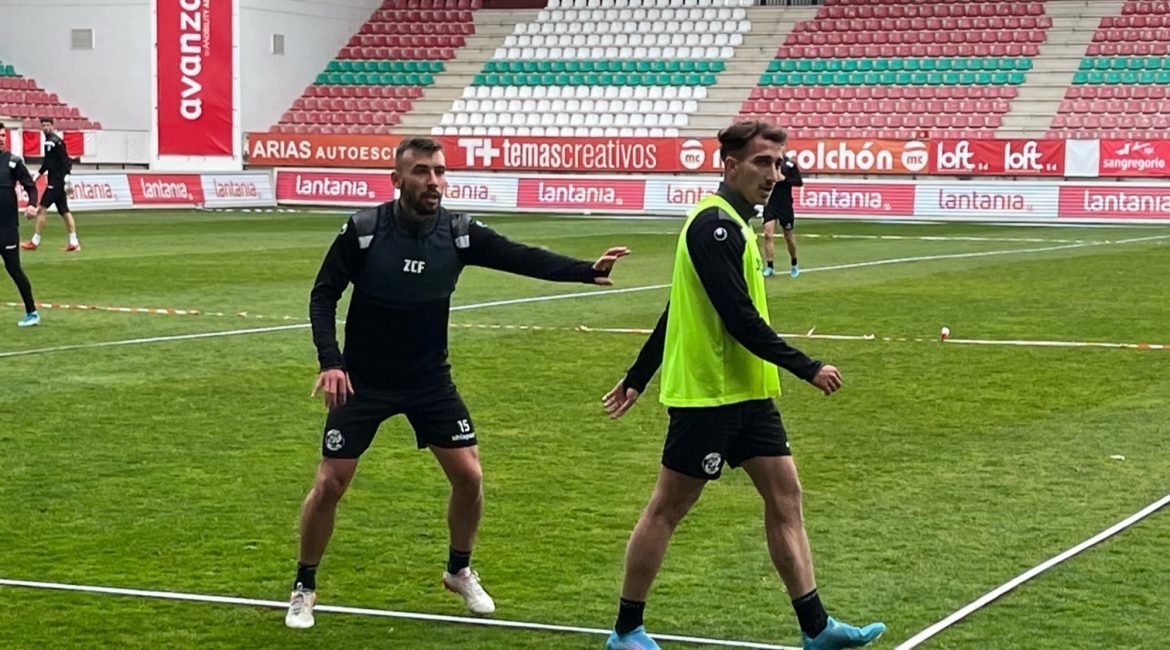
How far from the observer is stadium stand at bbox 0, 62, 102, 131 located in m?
48.4

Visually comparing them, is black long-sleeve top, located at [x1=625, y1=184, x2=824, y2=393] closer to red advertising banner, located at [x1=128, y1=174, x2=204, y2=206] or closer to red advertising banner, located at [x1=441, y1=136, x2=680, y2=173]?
red advertising banner, located at [x1=128, y1=174, x2=204, y2=206]

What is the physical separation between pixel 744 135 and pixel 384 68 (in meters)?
48.2

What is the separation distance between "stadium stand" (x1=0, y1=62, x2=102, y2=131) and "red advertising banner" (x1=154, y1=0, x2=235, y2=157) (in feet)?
21.6

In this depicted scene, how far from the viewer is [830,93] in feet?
157

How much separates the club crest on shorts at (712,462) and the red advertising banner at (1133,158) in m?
36.0

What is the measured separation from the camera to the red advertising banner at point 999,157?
4122 cm

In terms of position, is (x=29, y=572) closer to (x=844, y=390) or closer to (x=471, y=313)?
(x=844, y=390)

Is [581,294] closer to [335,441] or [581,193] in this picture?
[335,441]

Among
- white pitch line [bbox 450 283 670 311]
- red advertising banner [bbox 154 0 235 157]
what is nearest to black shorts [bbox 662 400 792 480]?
white pitch line [bbox 450 283 670 311]

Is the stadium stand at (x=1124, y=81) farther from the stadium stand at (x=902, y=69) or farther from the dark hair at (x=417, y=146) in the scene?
the dark hair at (x=417, y=146)

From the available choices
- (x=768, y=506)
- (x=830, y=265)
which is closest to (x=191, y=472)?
(x=768, y=506)

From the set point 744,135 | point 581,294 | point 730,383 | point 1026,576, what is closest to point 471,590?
point 730,383

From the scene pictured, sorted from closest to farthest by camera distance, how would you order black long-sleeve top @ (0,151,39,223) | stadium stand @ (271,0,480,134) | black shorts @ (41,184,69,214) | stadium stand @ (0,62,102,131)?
black long-sleeve top @ (0,151,39,223), black shorts @ (41,184,69,214), stadium stand @ (0,62,102,131), stadium stand @ (271,0,480,134)

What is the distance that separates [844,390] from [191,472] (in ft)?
17.7
